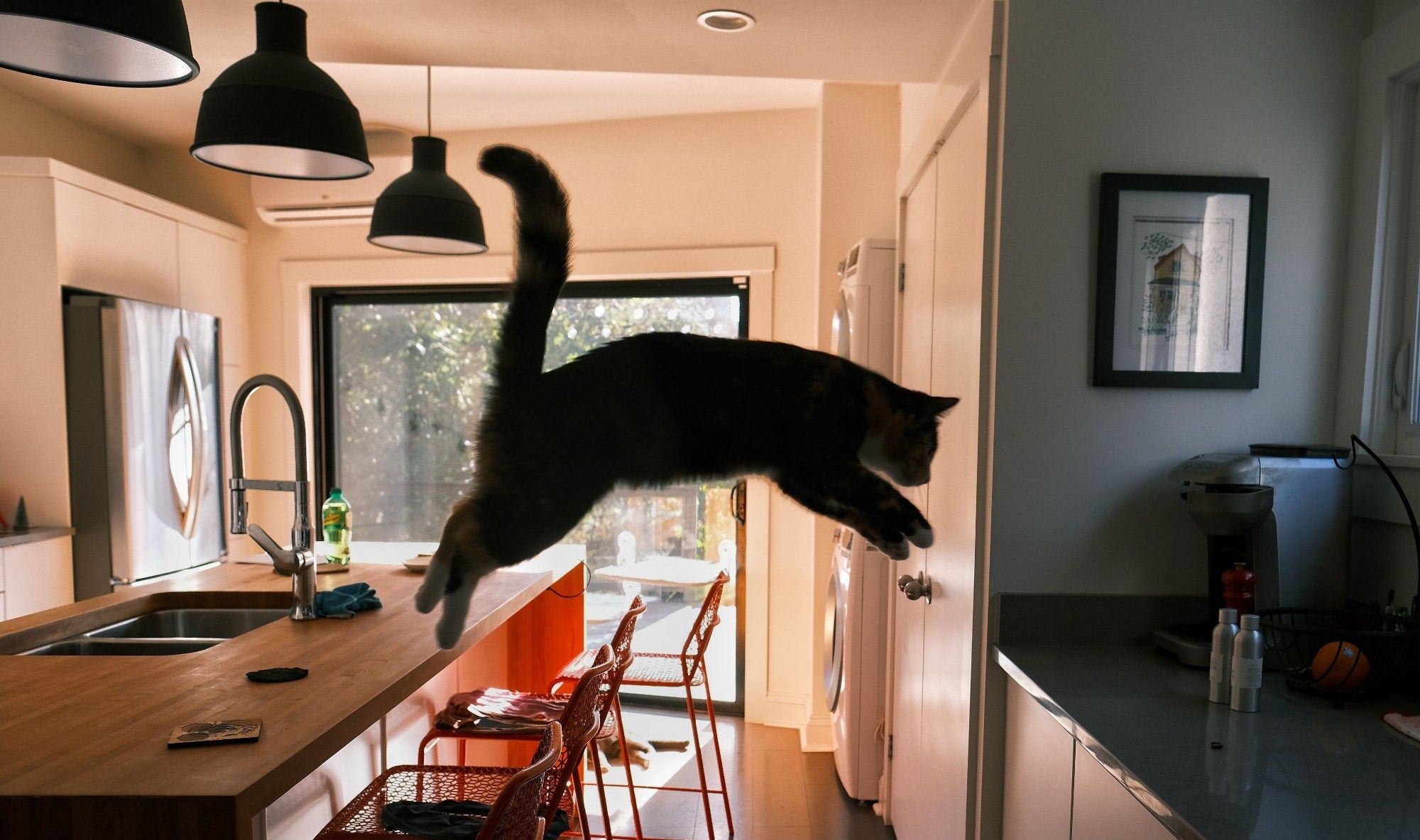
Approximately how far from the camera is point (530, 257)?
1.16 ft

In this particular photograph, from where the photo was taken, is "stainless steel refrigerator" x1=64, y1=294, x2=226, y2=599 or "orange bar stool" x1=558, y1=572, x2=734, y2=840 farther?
"stainless steel refrigerator" x1=64, y1=294, x2=226, y2=599

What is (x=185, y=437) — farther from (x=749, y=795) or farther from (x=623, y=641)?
(x=749, y=795)

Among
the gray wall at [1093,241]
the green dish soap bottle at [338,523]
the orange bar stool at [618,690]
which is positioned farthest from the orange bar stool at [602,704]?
the gray wall at [1093,241]

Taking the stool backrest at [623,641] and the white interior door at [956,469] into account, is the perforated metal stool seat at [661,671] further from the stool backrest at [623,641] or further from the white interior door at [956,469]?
the white interior door at [956,469]

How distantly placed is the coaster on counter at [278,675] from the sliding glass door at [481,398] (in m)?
0.69

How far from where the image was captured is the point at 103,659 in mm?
1524

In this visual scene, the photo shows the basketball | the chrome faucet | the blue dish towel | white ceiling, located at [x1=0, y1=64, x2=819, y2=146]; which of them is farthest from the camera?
the blue dish towel

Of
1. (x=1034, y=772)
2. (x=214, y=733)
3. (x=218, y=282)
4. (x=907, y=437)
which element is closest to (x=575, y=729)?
(x=214, y=733)

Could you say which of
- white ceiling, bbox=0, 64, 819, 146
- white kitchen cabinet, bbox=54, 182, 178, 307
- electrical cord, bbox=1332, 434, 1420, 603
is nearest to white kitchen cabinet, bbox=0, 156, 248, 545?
white kitchen cabinet, bbox=54, 182, 178, 307

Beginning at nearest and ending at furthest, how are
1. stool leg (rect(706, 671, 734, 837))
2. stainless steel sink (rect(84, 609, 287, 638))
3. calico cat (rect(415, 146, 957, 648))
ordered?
calico cat (rect(415, 146, 957, 648)), stainless steel sink (rect(84, 609, 287, 638)), stool leg (rect(706, 671, 734, 837))

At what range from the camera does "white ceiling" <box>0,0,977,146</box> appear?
1105 millimetres

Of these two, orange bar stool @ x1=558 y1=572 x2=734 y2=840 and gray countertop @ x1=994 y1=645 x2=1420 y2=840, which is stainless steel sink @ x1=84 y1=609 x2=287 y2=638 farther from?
gray countertop @ x1=994 y1=645 x2=1420 y2=840

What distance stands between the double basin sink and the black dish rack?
209 cm

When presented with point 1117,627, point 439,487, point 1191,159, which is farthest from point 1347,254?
point 439,487
